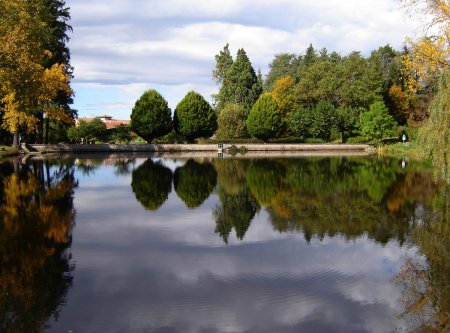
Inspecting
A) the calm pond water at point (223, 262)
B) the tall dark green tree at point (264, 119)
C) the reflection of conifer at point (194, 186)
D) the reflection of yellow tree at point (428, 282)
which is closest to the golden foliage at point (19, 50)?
the reflection of conifer at point (194, 186)

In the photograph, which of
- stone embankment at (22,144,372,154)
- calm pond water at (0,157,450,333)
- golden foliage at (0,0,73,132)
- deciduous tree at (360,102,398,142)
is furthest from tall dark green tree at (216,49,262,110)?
calm pond water at (0,157,450,333)

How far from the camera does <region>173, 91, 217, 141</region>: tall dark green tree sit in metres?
66.4

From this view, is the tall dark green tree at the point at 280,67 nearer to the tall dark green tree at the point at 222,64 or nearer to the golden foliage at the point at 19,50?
the tall dark green tree at the point at 222,64

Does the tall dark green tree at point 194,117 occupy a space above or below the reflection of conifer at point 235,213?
above

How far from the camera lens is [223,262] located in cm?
978

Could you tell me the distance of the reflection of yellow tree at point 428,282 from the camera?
22.3 feet

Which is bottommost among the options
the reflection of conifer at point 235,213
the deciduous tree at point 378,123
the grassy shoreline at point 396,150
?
the reflection of conifer at point 235,213

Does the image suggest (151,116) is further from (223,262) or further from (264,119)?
(223,262)

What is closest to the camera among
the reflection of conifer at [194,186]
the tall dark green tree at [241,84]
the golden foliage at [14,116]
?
the reflection of conifer at [194,186]

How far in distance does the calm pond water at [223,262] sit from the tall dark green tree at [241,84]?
59.6 metres

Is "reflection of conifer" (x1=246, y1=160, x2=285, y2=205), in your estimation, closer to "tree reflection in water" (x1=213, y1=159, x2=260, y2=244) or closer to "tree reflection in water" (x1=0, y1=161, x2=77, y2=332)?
"tree reflection in water" (x1=213, y1=159, x2=260, y2=244)

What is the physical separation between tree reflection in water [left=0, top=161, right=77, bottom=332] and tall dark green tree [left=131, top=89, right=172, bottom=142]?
44.9 metres

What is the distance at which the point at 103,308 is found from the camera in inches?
281

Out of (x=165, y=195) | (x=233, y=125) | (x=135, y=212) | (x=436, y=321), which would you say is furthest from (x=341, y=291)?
(x=233, y=125)
